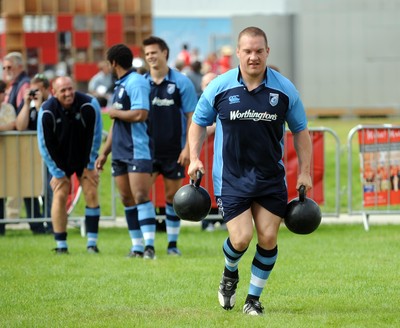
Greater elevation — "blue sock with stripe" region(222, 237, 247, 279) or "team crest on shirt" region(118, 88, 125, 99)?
"team crest on shirt" region(118, 88, 125, 99)

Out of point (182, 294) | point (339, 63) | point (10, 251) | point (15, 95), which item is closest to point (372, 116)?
point (339, 63)

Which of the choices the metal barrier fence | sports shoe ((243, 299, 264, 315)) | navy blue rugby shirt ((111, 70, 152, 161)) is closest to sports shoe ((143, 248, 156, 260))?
navy blue rugby shirt ((111, 70, 152, 161))

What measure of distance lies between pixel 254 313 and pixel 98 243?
5868 millimetres

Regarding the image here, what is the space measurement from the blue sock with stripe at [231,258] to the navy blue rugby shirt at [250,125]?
0.41 m

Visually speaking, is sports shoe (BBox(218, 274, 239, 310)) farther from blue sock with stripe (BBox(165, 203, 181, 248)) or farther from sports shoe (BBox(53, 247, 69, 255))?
sports shoe (BBox(53, 247, 69, 255))

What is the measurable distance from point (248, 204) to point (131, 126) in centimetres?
385

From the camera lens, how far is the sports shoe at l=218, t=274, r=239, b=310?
857cm

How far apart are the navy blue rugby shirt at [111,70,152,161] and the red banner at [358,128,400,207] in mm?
4206

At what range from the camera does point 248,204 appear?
8.41m

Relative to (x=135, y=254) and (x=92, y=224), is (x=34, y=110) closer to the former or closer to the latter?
(x=92, y=224)

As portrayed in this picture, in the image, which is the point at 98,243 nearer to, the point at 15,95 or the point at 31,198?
the point at 31,198

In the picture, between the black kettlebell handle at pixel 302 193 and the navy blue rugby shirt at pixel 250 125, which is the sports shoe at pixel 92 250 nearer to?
the navy blue rugby shirt at pixel 250 125

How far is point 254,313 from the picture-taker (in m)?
8.40

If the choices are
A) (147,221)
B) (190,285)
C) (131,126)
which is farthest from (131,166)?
(190,285)
